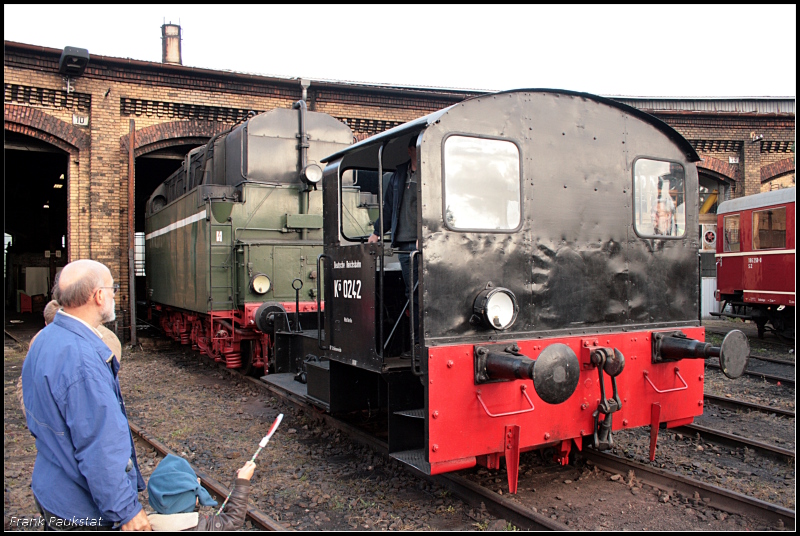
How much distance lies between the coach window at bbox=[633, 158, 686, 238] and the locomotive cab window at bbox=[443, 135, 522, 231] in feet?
4.04

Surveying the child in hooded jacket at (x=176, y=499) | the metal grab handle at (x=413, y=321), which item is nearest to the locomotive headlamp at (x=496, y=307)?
the metal grab handle at (x=413, y=321)

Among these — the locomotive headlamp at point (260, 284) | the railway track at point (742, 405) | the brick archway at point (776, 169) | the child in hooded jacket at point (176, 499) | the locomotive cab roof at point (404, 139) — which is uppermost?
the brick archway at point (776, 169)

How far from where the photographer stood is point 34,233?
2908 cm

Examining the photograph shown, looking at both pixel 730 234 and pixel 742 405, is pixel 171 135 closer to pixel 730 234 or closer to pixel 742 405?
pixel 742 405

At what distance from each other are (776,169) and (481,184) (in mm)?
18785

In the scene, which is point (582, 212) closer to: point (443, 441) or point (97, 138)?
point (443, 441)

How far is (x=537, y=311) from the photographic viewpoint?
4.17 metres

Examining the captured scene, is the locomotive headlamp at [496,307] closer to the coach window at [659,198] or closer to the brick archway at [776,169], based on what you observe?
the coach window at [659,198]

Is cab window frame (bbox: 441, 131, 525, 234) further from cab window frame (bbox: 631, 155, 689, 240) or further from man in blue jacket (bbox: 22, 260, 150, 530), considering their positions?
man in blue jacket (bbox: 22, 260, 150, 530)

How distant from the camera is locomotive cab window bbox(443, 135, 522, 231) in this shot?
3859 millimetres

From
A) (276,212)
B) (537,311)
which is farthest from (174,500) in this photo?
(276,212)

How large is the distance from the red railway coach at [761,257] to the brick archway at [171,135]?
12.4 meters

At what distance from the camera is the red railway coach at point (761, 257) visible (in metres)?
12.0

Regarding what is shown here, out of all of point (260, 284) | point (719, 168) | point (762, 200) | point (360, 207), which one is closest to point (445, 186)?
point (360, 207)
